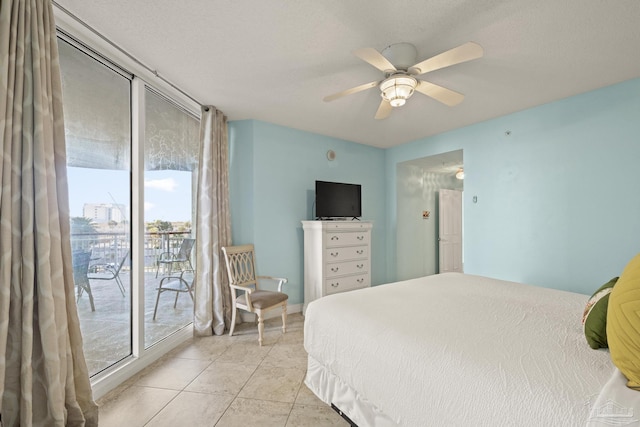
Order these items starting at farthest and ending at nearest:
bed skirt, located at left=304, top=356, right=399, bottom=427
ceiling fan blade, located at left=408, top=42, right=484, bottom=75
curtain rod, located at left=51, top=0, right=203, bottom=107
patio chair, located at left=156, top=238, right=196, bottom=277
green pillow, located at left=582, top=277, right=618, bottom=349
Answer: patio chair, located at left=156, top=238, right=196, bottom=277, curtain rod, located at left=51, top=0, right=203, bottom=107, ceiling fan blade, located at left=408, top=42, right=484, bottom=75, bed skirt, located at left=304, top=356, right=399, bottom=427, green pillow, located at left=582, top=277, right=618, bottom=349

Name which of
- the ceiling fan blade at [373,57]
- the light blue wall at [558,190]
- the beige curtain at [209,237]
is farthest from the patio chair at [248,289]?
the light blue wall at [558,190]

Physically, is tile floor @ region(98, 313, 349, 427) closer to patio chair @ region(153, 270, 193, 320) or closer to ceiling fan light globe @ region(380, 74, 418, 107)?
patio chair @ region(153, 270, 193, 320)

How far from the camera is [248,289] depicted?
293cm

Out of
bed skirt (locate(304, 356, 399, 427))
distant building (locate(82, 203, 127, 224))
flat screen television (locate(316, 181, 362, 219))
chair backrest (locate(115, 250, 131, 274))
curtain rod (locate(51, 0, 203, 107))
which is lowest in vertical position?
bed skirt (locate(304, 356, 399, 427))

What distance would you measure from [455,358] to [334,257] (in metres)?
2.60

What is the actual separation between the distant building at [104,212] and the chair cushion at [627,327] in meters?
2.91

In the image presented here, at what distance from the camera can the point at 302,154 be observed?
4020 millimetres

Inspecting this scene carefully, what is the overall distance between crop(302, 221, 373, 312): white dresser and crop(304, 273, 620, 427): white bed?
5.20 ft

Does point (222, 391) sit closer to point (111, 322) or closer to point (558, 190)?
point (111, 322)

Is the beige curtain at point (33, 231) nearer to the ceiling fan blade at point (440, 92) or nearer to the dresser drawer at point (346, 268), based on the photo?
the ceiling fan blade at point (440, 92)

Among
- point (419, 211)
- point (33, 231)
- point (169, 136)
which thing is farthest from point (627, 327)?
point (419, 211)

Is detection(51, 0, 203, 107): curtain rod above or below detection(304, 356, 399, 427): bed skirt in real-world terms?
above

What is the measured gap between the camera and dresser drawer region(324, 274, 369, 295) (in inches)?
143

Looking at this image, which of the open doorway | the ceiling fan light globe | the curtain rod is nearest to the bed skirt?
the ceiling fan light globe
